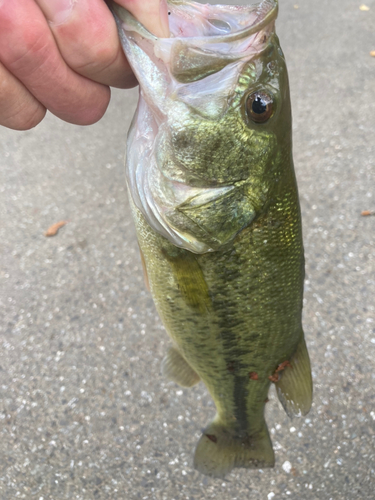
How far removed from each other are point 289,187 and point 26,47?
0.64 m

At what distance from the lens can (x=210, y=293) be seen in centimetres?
107

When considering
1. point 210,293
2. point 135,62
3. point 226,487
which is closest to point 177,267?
point 210,293

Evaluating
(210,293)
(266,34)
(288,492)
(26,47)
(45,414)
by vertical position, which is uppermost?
(26,47)

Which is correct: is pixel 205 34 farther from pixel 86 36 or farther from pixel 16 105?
pixel 16 105

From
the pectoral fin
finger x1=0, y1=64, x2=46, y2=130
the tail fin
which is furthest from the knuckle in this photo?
the tail fin

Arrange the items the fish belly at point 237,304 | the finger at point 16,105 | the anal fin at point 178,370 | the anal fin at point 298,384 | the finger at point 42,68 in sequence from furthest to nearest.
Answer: the anal fin at point 178,370
the anal fin at point 298,384
the fish belly at point 237,304
the finger at point 16,105
the finger at point 42,68

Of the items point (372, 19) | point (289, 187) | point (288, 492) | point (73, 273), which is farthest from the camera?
point (372, 19)

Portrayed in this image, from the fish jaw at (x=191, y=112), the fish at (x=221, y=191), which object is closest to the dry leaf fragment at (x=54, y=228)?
the fish at (x=221, y=191)

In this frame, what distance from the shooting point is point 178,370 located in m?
1.41

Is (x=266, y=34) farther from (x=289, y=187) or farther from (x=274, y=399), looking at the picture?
(x=274, y=399)

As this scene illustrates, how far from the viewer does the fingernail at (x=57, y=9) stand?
0.75 metres

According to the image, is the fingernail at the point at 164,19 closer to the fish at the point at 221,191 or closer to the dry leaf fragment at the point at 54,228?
the fish at the point at 221,191

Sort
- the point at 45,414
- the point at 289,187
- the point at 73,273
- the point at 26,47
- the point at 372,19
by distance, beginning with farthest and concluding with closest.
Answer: the point at 372,19
the point at 73,273
the point at 45,414
the point at 289,187
the point at 26,47

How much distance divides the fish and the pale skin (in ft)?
0.14
